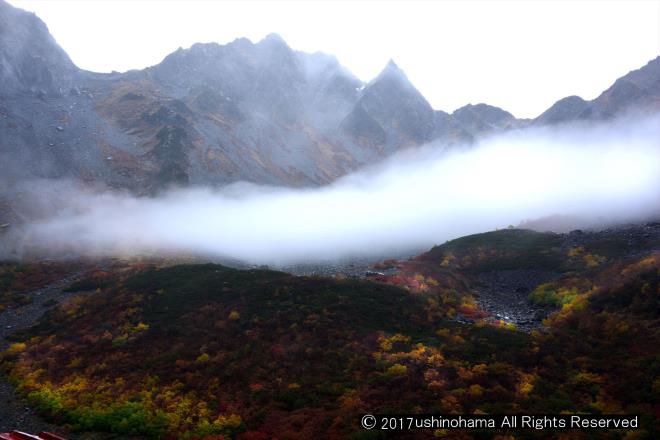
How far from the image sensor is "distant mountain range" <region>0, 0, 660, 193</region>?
352 ft

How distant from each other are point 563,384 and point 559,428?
17.6 ft

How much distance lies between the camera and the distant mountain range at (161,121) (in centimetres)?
10731

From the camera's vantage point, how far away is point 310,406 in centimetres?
2347

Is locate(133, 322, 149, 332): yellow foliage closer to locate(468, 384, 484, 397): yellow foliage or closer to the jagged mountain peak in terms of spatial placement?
locate(468, 384, 484, 397): yellow foliage

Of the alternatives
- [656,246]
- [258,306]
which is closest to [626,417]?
[258,306]

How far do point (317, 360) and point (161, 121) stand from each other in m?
131

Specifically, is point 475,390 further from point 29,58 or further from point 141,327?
point 29,58

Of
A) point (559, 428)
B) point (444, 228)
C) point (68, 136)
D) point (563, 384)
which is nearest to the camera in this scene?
point (559, 428)

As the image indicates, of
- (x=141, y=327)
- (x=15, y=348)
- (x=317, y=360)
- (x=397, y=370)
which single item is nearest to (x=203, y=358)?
(x=317, y=360)

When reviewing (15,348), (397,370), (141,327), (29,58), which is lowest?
(397,370)

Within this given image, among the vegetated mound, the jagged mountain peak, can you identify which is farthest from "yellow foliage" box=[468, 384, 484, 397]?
the jagged mountain peak

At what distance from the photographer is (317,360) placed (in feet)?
96.9

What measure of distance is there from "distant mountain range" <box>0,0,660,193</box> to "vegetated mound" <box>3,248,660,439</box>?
77.3m

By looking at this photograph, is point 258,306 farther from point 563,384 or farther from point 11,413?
point 563,384
